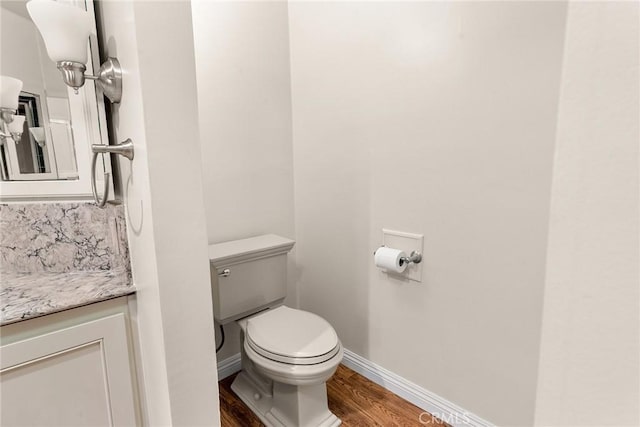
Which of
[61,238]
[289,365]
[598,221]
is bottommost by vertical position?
[289,365]

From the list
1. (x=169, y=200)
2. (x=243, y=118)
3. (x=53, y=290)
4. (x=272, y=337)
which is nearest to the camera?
(x=169, y=200)

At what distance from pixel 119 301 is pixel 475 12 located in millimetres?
1597

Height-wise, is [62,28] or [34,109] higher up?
[62,28]

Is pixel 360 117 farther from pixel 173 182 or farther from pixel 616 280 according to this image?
pixel 616 280

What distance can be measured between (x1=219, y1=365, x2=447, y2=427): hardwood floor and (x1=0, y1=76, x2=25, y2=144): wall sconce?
1.45 metres

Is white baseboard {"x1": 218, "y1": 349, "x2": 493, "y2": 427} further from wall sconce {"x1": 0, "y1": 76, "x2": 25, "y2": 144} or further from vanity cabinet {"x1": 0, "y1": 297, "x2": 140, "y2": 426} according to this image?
wall sconce {"x1": 0, "y1": 76, "x2": 25, "y2": 144}

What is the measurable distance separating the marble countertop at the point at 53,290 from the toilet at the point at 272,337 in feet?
1.47

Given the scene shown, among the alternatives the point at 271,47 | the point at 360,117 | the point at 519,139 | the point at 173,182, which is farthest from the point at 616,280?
the point at 271,47

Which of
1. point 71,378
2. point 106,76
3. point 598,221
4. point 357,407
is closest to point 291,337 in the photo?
point 357,407

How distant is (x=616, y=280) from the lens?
354mm

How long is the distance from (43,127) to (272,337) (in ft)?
3.92

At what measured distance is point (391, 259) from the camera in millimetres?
1463

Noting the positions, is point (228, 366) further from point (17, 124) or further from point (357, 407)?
point (17, 124)

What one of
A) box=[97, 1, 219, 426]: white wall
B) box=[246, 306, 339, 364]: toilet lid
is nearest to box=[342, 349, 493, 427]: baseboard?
box=[246, 306, 339, 364]: toilet lid
